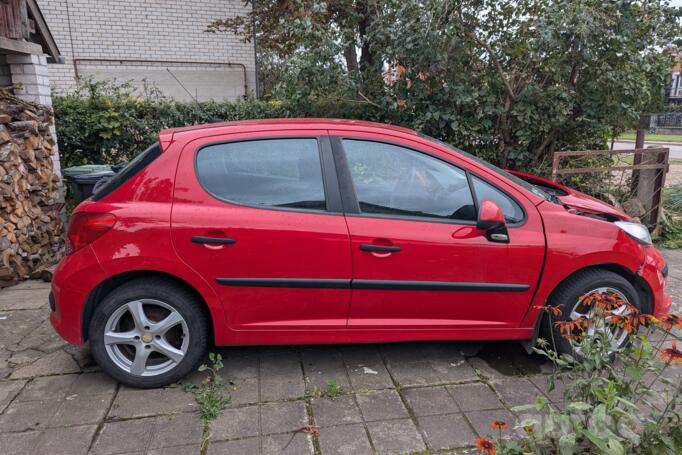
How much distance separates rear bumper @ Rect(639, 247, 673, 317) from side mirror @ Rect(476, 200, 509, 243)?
3.41 ft

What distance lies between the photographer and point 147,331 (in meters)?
2.94

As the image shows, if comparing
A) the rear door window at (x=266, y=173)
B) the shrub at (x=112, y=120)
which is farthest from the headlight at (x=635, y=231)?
the shrub at (x=112, y=120)

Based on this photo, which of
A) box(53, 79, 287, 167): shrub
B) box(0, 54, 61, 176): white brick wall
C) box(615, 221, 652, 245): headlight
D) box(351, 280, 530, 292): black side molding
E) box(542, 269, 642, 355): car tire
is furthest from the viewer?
box(53, 79, 287, 167): shrub

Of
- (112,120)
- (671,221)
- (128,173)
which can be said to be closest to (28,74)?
(112,120)

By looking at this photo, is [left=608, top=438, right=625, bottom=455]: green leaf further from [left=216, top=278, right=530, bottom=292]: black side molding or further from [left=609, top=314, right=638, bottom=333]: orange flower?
[left=216, top=278, right=530, bottom=292]: black side molding

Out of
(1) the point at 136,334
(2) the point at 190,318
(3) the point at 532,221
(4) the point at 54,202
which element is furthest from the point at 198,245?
(4) the point at 54,202

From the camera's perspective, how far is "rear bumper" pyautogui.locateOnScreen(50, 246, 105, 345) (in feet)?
9.46

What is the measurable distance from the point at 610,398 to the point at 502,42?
17.2ft

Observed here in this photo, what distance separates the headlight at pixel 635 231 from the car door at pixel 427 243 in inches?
25.4

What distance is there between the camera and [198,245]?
113 inches

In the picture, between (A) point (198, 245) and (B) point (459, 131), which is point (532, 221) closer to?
(A) point (198, 245)

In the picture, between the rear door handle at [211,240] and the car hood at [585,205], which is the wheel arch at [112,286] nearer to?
the rear door handle at [211,240]

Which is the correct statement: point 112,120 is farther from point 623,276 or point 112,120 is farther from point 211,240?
point 623,276

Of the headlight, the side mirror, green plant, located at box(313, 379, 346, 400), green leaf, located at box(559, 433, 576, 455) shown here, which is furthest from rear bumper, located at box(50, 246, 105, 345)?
the headlight
